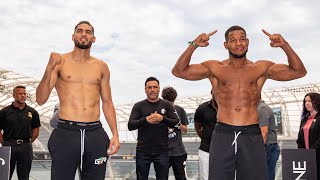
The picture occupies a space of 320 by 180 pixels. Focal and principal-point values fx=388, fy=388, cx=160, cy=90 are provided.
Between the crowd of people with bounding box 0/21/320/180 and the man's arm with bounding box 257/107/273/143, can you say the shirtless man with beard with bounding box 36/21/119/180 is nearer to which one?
the crowd of people with bounding box 0/21/320/180

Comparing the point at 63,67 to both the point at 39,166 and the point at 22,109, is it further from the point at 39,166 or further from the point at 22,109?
the point at 39,166

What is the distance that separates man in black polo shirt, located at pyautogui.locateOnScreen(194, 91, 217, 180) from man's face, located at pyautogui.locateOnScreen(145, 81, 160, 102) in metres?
0.75

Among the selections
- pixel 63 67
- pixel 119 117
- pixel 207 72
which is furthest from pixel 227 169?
pixel 119 117

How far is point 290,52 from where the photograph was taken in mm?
3980

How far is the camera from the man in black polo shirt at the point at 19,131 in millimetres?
6824

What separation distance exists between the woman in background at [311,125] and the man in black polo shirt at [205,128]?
1.67 meters

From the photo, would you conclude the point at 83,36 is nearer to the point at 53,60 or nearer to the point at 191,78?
the point at 53,60

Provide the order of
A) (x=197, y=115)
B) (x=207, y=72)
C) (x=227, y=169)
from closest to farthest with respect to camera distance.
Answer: (x=227, y=169) → (x=207, y=72) → (x=197, y=115)

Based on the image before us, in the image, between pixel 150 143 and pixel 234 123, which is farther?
pixel 150 143

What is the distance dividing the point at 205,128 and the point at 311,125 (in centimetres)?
181

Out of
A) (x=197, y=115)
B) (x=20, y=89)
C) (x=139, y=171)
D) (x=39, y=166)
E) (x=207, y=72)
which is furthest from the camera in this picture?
(x=39, y=166)

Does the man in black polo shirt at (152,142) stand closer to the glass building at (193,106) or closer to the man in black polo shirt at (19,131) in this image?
the man in black polo shirt at (19,131)

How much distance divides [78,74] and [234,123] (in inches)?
70.4

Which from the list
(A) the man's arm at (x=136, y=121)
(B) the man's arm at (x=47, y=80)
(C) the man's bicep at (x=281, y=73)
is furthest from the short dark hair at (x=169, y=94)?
(B) the man's arm at (x=47, y=80)
